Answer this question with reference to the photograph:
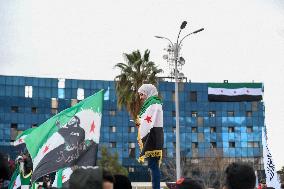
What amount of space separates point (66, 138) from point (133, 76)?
1403 inches

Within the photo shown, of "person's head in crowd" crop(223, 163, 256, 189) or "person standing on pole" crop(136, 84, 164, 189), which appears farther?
"person standing on pole" crop(136, 84, 164, 189)

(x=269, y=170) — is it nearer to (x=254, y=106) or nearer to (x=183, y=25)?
(x=183, y=25)

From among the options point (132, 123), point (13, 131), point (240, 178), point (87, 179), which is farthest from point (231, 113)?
point (87, 179)

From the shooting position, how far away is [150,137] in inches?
342

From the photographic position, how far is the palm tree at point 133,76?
42.0m

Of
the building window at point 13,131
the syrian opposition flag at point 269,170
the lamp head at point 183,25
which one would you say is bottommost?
the syrian opposition flag at point 269,170

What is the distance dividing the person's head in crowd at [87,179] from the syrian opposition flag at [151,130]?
17.8 feet

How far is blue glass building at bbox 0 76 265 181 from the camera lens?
100 meters

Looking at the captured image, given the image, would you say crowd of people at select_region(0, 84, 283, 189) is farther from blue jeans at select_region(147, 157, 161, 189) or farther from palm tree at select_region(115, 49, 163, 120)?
palm tree at select_region(115, 49, 163, 120)

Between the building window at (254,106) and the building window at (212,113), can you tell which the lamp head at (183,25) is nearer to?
the building window at (212,113)

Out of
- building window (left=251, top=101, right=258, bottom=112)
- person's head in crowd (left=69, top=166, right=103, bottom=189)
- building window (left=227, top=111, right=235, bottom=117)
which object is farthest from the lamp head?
building window (left=251, top=101, right=258, bottom=112)

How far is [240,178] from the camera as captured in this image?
4.56 metres

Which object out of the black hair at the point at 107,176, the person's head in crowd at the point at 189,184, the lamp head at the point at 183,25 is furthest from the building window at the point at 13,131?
the black hair at the point at 107,176

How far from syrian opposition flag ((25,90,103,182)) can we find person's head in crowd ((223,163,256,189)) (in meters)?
2.87
